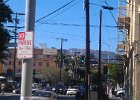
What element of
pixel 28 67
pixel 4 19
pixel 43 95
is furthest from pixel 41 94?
pixel 28 67

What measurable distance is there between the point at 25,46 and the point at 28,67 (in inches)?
20.2

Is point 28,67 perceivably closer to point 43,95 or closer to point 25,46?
point 25,46

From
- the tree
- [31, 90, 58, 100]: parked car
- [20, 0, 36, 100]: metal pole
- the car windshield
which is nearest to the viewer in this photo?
[20, 0, 36, 100]: metal pole

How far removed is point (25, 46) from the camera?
10703 mm

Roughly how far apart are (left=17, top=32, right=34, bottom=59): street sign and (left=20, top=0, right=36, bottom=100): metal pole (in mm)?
138

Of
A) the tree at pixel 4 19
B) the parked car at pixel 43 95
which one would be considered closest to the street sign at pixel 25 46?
the parked car at pixel 43 95

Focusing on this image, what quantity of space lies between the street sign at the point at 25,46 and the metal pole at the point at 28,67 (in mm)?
138

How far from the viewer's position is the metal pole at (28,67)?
34.5ft

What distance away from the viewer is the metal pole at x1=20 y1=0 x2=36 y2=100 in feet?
34.5

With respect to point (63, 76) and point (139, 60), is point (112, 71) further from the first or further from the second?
point (139, 60)

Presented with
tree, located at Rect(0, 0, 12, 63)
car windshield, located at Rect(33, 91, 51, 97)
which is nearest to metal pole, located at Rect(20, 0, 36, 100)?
car windshield, located at Rect(33, 91, 51, 97)

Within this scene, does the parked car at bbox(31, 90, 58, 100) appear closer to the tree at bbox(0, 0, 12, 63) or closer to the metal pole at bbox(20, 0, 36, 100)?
the tree at bbox(0, 0, 12, 63)

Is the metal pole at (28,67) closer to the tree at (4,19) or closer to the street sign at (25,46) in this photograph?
the street sign at (25,46)

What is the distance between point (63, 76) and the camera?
424 feet
